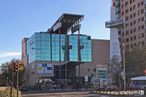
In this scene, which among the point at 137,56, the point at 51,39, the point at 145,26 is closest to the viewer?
the point at 137,56

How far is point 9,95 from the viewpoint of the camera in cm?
2994

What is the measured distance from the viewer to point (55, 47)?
142 m

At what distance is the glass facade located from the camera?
459 ft

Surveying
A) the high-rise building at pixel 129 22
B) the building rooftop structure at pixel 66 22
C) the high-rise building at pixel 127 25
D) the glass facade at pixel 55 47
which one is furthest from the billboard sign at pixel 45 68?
the high-rise building at pixel 129 22

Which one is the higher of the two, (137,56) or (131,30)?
(131,30)

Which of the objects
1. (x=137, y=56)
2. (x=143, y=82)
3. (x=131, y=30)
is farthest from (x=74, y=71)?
(x=143, y=82)

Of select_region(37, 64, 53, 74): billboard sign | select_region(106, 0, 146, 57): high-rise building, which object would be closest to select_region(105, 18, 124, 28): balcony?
select_region(106, 0, 146, 57): high-rise building

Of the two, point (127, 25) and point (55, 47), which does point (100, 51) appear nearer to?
point (127, 25)

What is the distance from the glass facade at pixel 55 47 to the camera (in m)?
140

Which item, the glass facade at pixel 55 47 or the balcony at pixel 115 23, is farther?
the balcony at pixel 115 23

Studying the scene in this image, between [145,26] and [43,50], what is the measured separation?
124 feet

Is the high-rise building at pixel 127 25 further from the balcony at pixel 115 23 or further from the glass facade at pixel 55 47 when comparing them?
the glass facade at pixel 55 47

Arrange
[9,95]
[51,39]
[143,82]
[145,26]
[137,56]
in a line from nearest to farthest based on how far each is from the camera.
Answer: [9,95] < [143,82] < [137,56] < [145,26] < [51,39]

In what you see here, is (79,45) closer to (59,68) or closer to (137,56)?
(59,68)
